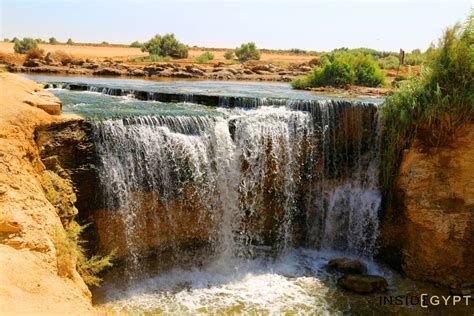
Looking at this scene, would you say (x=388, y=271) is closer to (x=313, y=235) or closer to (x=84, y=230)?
(x=313, y=235)

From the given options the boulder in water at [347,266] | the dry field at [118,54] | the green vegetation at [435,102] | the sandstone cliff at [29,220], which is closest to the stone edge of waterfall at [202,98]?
the green vegetation at [435,102]

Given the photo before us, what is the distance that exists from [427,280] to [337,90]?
797cm

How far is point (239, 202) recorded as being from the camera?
878 centimetres

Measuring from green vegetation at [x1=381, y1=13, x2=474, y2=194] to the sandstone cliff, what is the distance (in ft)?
19.2

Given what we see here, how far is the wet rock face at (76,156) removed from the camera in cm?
692

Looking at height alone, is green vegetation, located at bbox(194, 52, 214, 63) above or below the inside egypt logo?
above

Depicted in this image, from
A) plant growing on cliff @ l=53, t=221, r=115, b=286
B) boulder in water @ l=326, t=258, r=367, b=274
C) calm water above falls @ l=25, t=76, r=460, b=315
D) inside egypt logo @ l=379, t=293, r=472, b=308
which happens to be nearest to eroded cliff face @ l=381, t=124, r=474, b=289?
inside egypt logo @ l=379, t=293, r=472, b=308

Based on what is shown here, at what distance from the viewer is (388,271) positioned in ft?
28.3

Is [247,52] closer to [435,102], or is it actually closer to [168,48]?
[168,48]

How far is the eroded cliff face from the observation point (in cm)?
796

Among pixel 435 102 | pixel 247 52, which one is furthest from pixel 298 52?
pixel 435 102

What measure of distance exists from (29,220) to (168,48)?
1099 inches

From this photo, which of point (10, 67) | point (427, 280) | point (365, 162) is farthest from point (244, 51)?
point (427, 280)

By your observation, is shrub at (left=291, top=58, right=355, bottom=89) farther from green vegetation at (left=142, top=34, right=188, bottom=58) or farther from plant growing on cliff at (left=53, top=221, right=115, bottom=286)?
green vegetation at (left=142, top=34, right=188, bottom=58)
